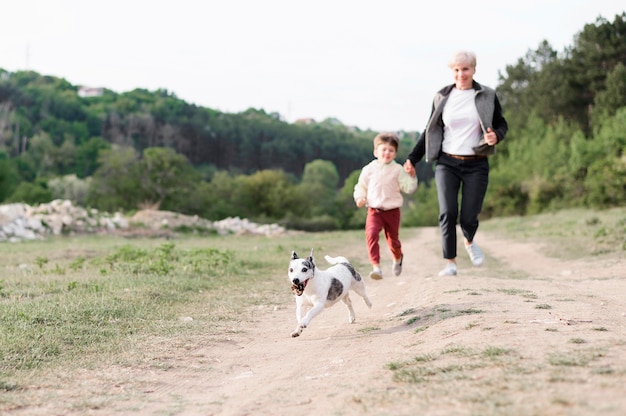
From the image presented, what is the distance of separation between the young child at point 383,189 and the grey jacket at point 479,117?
1.16 feet

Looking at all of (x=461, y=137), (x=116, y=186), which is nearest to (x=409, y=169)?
(x=461, y=137)

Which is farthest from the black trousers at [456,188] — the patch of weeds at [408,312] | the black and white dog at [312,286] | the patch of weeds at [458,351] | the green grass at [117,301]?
the patch of weeds at [458,351]

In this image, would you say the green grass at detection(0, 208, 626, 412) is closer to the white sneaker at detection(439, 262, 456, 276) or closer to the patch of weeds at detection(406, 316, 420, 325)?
the patch of weeds at detection(406, 316, 420, 325)

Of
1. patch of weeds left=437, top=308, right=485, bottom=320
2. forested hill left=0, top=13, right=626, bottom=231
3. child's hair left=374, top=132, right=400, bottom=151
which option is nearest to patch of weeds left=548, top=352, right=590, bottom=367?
patch of weeds left=437, top=308, right=485, bottom=320

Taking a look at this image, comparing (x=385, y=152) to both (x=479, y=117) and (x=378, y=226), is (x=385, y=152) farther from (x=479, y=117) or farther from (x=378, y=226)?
(x=479, y=117)

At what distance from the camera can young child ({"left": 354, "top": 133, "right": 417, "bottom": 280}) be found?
8.88 meters

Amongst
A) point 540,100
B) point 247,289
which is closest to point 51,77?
point 540,100

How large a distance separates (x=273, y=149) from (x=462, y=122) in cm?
9963

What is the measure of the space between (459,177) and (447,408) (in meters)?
5.61

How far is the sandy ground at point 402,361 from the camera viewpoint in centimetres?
364

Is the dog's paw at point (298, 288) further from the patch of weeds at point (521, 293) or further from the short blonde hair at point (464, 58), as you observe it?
the short blonde hair at point (464, 58)

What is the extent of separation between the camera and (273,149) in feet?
353

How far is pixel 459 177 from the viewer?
883 centimetres

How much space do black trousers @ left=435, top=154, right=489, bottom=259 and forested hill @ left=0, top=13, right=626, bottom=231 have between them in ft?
16.3
